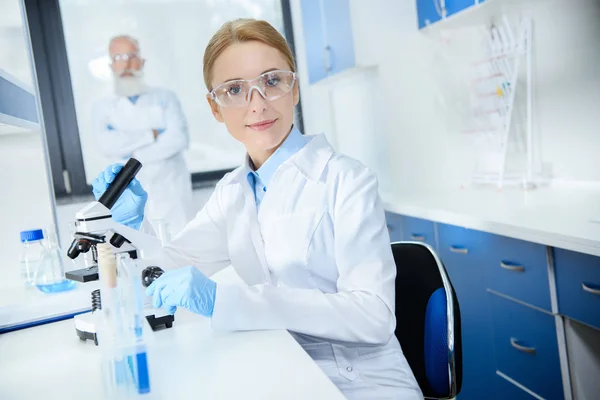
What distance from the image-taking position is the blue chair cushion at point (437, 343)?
124cm

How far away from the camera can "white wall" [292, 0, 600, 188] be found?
92.0 inches

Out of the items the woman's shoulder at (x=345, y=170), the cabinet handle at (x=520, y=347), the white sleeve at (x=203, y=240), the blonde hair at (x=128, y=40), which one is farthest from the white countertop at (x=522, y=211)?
the blonde hair at (x=128, y=40)

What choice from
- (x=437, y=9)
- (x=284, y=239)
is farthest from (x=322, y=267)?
(x=437, y=9)

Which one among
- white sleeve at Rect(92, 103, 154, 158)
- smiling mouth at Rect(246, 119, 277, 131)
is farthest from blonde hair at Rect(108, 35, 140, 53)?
smiling mouth at Rect(246, 119, 277, 131)

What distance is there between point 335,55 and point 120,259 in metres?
2.65

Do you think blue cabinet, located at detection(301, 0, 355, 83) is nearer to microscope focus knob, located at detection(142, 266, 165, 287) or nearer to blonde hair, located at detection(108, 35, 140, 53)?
blonde hair, located at detection(108, 35, 140, 53)

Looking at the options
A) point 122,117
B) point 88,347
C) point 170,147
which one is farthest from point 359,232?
point 122,117

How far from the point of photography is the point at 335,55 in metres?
3.32

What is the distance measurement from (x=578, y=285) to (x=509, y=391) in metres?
0.57

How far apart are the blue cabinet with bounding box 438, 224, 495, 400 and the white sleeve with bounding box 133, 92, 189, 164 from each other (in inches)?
76.5

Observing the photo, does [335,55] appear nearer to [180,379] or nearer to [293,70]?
[293,70]

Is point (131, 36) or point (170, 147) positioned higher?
point (131, 36)

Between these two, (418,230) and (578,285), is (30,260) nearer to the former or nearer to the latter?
(418,230)

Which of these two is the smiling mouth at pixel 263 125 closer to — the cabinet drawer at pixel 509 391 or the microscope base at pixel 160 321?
the microscope base at pixel 160 321
